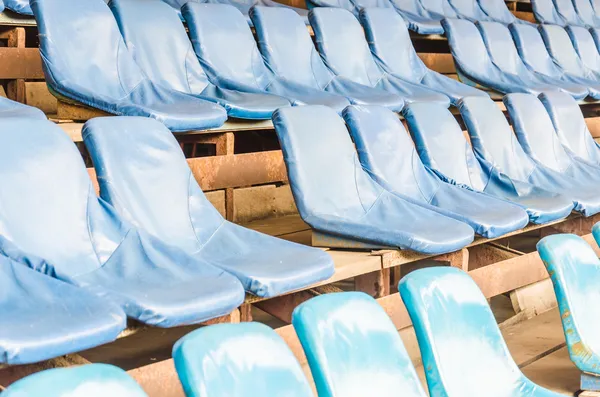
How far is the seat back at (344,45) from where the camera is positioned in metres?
3.03

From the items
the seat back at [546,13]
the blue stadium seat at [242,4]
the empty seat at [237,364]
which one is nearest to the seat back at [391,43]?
the blue stadium seat at [242,4]

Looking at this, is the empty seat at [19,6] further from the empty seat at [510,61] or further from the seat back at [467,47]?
the empty seat at [510,61]

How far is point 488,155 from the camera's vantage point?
8.92ft

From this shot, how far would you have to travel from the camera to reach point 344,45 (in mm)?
3080

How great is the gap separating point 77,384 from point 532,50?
355 centimetres

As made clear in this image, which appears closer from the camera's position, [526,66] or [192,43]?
[192,43]

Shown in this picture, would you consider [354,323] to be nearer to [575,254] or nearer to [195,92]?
[575,254]

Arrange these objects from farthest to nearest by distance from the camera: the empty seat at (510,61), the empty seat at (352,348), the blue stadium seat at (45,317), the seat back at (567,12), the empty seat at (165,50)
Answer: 1. the seat back at (567,12)
2. the empty seat at (510,61)
3. the empty seat at (165,50)
4. the blue stadium seat at (45,317)
5. the empty seat at (352,348)

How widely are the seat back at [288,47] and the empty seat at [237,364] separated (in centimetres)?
197

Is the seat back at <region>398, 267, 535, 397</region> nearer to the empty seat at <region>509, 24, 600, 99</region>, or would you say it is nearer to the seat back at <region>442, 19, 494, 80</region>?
the seat back at <region>442, 19, 494, 80</region>

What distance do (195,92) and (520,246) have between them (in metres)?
1.40

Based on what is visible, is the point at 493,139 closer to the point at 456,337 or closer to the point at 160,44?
the point at 160,44

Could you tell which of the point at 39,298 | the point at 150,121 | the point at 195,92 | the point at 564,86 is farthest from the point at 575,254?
the point at 564,86

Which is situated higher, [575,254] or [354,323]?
[354,323]
